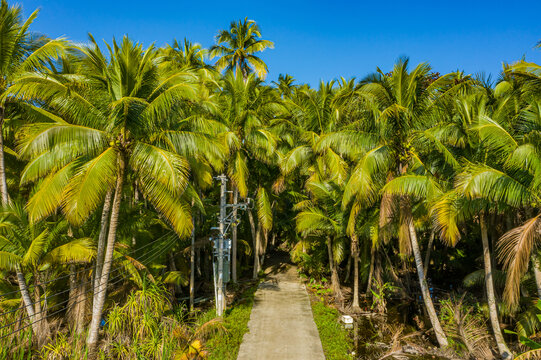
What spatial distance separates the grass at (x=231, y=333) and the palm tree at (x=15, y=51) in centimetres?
743

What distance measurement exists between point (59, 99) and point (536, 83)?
11.5m

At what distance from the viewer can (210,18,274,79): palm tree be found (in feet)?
66.6

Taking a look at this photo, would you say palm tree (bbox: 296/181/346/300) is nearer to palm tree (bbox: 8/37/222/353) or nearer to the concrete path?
the concrete path

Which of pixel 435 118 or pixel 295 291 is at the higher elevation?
pixel 435 118

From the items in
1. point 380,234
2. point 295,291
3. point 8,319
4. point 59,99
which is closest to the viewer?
point 59,99

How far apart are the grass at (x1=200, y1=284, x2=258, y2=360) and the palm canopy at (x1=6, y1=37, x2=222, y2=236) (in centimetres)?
399

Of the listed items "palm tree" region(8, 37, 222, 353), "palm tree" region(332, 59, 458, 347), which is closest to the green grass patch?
"palm tree" region(332, 59, 458, 347)

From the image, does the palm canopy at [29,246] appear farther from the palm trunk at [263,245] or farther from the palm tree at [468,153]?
the palm trunk at [263,245]

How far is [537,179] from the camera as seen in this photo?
6.78 meters

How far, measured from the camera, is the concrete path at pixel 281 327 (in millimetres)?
9711

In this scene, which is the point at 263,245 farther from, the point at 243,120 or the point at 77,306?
the point at 77,306

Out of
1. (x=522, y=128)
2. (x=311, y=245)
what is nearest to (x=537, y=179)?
(x=522, y=128)

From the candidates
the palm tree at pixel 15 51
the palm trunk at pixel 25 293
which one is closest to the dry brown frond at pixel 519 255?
the palm trunk at pixel 25 293

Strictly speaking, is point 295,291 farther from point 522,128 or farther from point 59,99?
point 59,99
